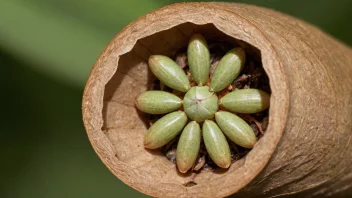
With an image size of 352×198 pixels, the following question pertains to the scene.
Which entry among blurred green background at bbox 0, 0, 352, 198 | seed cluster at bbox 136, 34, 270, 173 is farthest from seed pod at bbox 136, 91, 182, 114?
blurred green background at bbox 0, 0, 352, 198

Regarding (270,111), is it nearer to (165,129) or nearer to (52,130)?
(165,129)

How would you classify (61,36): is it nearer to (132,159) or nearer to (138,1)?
(138,1)

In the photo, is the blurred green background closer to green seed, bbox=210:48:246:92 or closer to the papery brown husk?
the papery brown husk

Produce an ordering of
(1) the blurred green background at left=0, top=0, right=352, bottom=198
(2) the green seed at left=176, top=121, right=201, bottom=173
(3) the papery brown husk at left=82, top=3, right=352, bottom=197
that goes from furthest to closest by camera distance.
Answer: (1) the blurred green background at left=0, top=0, right=352, bottom=198, (2) the green seed at left=176, top=121, right=201, bottom=173, (3) the papery brown husk at left=82, top=3, right=352, bottom=197

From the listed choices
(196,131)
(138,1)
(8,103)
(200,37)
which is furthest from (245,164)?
(8,103)

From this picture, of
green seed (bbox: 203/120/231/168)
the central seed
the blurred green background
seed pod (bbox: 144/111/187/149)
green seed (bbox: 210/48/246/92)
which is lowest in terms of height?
green seed (bbox: 203/120/231/168)

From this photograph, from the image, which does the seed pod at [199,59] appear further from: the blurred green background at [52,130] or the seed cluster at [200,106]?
the blurred green background at [52,130]

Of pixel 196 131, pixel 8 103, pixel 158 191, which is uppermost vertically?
pixel 8 103
